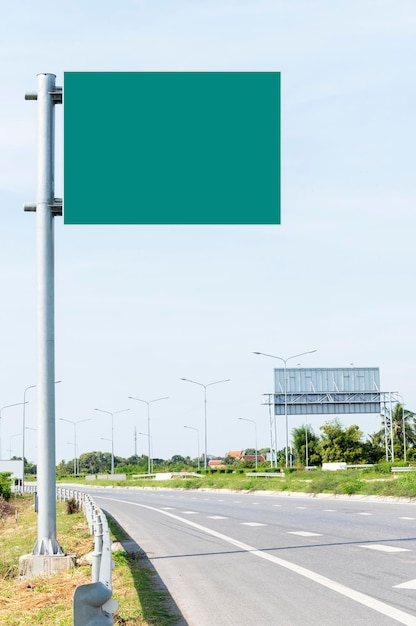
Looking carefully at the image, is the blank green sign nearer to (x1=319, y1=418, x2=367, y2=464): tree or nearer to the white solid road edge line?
the white solid road edge line

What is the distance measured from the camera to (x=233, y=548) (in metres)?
18.1

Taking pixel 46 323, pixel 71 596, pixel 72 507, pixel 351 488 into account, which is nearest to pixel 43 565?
pixel 71 596

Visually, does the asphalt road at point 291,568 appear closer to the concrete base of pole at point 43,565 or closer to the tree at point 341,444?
the concrete base of pole at point 43,565

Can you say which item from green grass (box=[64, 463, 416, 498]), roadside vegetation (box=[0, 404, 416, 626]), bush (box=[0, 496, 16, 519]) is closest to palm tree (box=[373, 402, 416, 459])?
roadside vegetation (box=[0, 404, 416, 626])

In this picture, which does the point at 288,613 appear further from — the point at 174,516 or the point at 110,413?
the point at 110,413

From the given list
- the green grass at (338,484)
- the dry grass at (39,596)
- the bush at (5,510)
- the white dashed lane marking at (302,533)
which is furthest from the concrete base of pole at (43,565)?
the bush at (5,510)

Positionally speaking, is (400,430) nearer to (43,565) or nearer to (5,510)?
(5,510)

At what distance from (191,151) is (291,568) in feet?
20.5

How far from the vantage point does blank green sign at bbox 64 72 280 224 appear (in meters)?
13.0

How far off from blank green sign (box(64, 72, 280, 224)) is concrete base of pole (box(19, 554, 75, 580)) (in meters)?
4.85

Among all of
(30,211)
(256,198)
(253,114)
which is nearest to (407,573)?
(256,198)

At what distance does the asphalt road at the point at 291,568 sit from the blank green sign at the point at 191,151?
4.90 m

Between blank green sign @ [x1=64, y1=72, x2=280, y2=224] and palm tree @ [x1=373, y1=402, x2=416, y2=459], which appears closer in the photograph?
blank green sign @ [x1=64, y1=72, x2=280, y2=224]

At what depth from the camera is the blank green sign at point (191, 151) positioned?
1299cm
